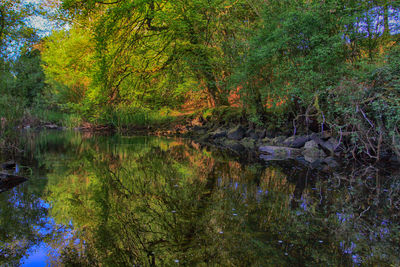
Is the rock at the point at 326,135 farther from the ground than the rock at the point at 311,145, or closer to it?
farther from the ground

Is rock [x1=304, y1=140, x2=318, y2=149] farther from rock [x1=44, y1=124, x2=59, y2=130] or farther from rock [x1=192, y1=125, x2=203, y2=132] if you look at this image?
rock [x1=44, y1=124, x2=59, y2=130]

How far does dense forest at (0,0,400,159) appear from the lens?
8.09 m

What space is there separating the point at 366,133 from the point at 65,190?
8049 millimetres

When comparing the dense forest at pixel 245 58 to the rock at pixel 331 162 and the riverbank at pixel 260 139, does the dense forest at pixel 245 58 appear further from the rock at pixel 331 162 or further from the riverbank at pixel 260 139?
the rock at pixel 331 162

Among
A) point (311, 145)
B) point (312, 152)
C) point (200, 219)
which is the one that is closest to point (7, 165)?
point (200, 219)

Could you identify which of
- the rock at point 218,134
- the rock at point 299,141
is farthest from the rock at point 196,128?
the rock at point 299,141

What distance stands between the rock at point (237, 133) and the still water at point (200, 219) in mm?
7416

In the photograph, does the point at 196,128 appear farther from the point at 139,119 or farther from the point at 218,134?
the point at 139,119

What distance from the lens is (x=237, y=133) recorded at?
1435cm

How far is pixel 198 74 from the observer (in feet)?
49.6

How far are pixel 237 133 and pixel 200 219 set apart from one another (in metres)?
10.8

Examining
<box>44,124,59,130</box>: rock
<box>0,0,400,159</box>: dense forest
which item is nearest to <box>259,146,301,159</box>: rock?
<box>0,0,400,159</box>: dense forest

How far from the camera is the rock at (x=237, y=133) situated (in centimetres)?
1427

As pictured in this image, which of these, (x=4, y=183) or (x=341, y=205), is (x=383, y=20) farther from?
(x=4, y=183)
